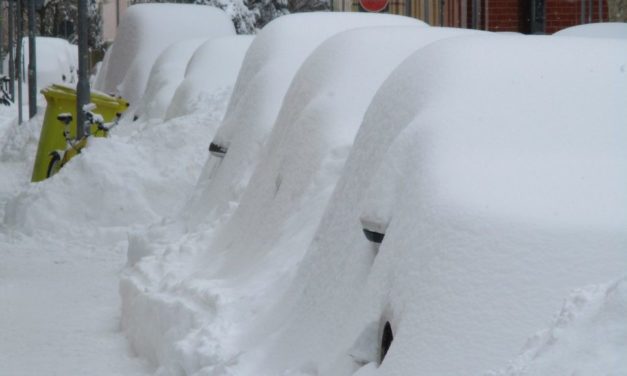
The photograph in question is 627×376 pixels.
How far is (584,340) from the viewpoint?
8.41 ft

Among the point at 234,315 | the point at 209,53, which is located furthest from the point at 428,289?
the point at 209,53

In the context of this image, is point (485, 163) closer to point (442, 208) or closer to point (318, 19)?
point (442, 208)

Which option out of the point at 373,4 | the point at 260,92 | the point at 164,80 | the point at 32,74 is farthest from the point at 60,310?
the point at 32,74

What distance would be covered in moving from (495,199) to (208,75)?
9587 millimetres

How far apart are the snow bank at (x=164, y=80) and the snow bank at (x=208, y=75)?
5.40 ft

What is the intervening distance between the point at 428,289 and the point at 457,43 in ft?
4.29

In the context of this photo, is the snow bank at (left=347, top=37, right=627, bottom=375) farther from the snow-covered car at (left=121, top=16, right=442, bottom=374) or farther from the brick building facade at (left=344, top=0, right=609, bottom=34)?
the brick building facade at (left=344, top=0, right=609, bottom=34)

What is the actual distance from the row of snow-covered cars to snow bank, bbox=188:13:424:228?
0.86 m

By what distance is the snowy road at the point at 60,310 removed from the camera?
6.08 meters

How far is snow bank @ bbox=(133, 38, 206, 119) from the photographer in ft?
50.3

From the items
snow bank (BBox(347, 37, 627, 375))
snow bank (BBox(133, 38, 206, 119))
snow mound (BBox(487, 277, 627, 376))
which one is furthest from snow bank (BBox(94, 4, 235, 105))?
snow mound (BBox(487, 277, 627, 376))

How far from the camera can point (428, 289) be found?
3605 mm

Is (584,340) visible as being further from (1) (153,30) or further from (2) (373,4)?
(1) (153,30)

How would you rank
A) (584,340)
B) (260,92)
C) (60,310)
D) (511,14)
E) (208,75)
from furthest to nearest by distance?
(511,14), (208,75), (260,92), (60,310), (584,340)
